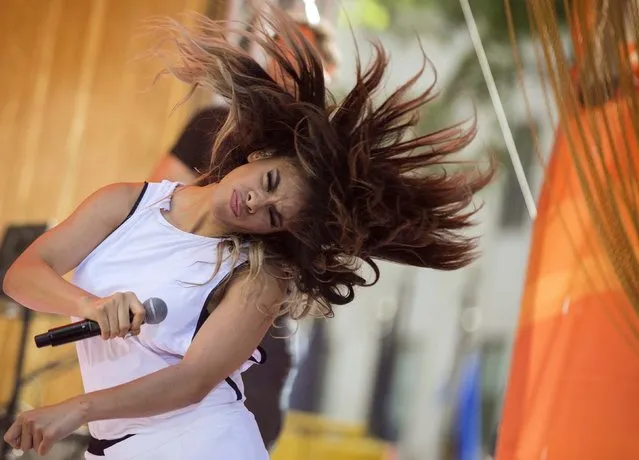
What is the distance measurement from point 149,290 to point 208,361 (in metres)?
0.16

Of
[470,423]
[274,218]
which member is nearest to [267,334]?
[274,218]

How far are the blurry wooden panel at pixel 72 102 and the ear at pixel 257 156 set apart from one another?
1.09m

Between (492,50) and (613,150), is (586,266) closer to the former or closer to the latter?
(613,150)

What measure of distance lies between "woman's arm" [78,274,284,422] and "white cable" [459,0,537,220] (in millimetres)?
1448

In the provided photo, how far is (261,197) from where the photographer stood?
1.50 metres

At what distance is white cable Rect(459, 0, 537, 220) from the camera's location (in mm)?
2828

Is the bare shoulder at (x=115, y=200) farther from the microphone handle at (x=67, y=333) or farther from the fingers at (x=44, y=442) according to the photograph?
the fingers at (x=44, y=442)

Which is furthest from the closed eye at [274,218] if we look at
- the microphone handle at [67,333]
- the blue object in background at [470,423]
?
the blue object in background at [470,423]

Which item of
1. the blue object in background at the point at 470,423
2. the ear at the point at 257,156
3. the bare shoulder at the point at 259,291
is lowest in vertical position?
the blue object in background at the point at 470,423

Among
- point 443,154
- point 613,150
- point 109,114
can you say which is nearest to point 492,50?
point 613,150

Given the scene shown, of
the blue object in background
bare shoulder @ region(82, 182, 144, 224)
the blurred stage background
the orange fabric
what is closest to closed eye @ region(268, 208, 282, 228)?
bare shoulder @ region(82, 182, 144, 224)

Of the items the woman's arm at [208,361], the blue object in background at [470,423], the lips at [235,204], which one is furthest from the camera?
the blue object in background at [470,423]

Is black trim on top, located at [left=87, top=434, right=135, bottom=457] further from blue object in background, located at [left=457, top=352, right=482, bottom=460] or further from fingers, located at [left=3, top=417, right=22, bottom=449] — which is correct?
blue object in background, located at [left=457, top=352, right=482, bottom=460]

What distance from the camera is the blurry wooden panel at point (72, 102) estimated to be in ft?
8.48
